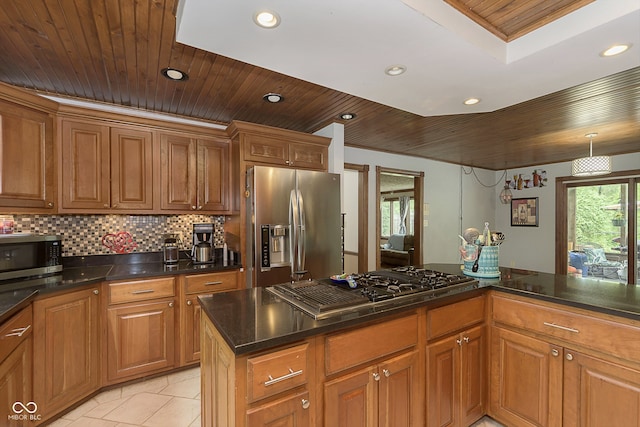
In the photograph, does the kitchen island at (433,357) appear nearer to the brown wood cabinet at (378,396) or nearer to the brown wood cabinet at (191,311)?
the brown wood cabinet at (378,396)

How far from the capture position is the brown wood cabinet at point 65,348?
73.9 inches

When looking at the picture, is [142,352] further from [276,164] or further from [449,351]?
[449,351]

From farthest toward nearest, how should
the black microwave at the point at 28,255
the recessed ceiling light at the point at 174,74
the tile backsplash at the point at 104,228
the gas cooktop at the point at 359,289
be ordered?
the tile backsplash at the point at 104,228 < the recessed ceiling light at the point at 174,74 < the black microwave at the point at 28,255 < the gas cooktop at the point at 359,289

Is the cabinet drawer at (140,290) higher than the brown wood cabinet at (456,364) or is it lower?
higher

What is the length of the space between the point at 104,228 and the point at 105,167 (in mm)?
628

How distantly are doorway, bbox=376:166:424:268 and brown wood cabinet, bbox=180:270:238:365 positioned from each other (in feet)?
8.66

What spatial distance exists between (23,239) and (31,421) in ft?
3.82

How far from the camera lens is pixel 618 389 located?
1.42m

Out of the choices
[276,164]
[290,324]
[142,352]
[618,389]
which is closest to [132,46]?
[276,164]

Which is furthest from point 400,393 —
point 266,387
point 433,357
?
point 266,387

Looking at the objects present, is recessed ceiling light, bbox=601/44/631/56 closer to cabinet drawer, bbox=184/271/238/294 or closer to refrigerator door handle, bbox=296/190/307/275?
refrigerator door handle, bbox=296/190/307/275

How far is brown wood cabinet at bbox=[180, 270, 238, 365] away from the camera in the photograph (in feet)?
8.38

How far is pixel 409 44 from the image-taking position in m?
1.54

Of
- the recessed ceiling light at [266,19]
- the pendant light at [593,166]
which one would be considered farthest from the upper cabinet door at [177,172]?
the pendant light at [593,166]
